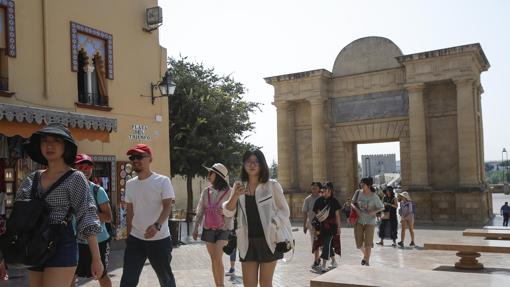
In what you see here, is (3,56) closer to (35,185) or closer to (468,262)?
(35,185)

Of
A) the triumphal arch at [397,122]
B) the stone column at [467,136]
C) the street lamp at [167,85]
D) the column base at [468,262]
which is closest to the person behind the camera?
the column base at [468,262]

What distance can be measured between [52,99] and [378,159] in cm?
2763

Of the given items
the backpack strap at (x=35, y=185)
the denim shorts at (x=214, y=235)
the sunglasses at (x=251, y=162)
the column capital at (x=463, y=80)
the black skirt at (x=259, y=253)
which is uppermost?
the column capital at (x=463, y=80)

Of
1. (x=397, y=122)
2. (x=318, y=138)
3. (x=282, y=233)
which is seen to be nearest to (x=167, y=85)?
(x=282, y=233)

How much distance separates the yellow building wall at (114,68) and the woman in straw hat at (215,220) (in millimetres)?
5471

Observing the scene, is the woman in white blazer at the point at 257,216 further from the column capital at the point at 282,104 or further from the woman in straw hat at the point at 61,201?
the column capital at the point at 282,104

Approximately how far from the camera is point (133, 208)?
18.0ft

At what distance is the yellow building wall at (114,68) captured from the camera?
11.0 meters

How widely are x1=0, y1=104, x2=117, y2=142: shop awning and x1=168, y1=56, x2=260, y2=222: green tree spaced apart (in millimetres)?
9960

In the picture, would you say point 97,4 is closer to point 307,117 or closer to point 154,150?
point 154,150

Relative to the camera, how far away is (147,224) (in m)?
5.32

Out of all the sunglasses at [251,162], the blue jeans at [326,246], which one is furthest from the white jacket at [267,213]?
the blue jeans at [326,246]

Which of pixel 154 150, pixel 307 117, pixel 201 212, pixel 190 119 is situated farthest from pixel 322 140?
pixel 201 212

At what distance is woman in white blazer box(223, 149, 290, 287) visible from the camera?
4953mm
